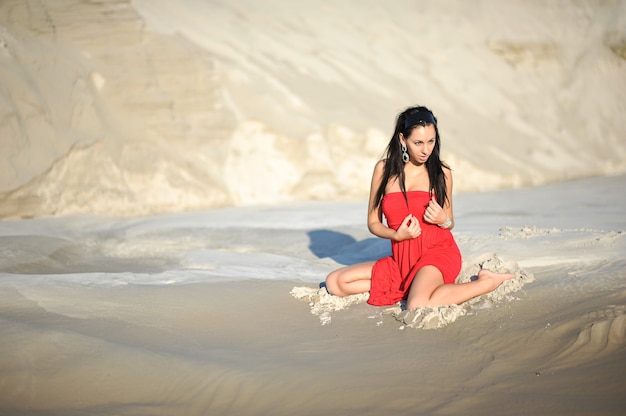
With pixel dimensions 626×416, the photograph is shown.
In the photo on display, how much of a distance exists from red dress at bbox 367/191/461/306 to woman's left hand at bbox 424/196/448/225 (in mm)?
102

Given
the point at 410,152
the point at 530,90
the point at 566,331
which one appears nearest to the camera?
the point at 566,331

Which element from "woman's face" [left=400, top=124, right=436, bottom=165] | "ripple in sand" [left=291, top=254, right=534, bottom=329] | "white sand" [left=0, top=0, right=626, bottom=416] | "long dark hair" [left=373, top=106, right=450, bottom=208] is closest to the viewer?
"white sand" [left=0, top=0, right=626, bottom=416]

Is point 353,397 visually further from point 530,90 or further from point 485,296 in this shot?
point 530,90

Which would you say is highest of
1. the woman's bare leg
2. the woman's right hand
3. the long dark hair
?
the long dark hair

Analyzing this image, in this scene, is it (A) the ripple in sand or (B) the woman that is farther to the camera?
(B) the woman

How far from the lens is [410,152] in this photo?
11.8ft

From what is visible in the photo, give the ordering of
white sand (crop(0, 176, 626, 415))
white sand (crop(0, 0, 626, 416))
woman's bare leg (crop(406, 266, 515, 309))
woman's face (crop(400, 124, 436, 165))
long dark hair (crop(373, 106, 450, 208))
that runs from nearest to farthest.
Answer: white sand (crop(0, 176, 626, 415)) < white sand (crop(0, 0, 626, 416)) < woman's bare leg (crop(406, 266, 515, 309)) < woman's face (crop(400, 124, 436, 165)) < long dark hair (crop(373, 106, 450, 208))

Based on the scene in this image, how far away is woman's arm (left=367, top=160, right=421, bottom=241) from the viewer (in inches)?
134

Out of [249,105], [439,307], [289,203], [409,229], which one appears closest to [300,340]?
[439,307]

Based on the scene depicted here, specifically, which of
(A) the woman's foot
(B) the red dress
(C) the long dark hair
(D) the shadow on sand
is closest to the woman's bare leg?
(A) the woman's foot

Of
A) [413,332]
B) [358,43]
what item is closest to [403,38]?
[358,43]

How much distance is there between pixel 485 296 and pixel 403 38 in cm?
771

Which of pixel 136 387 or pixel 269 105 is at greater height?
pixel 269 105

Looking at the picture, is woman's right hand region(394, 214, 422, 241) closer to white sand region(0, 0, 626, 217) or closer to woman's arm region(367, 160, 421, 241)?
woman's arm region(367, 160, 421, 241)
